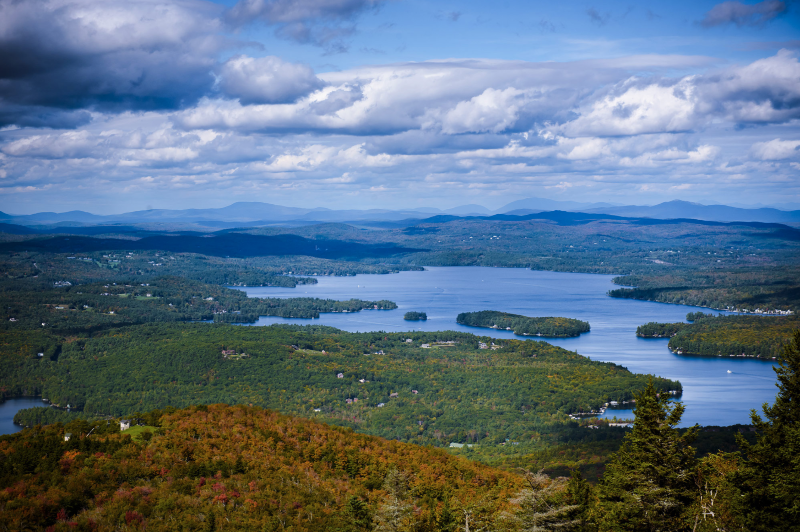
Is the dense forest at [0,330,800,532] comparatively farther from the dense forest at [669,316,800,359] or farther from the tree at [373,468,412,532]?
the dense forest at [669,316,800,359]

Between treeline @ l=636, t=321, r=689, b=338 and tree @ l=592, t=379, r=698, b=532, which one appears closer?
tree @ l=592, t=379, r=698, b=532

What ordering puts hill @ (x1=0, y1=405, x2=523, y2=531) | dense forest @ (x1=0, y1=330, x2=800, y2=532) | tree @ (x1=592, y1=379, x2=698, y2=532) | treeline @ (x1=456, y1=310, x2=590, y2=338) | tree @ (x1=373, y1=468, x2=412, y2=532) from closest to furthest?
tree @ (x1=373, y1=468, x2=412, y2=532)
dense forest @ (x1=0, y1=330, x2=800, y2=532)
tree @ (x1=592, y1=379, x2=698, y2=532)
hill @ (x1=0, y1=405, x2=523, y2=531)
treeline @ (x1=456, y1=310, x2=590, y2=338)

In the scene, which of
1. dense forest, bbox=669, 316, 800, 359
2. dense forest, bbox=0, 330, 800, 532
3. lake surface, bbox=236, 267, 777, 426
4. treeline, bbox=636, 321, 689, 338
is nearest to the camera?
dense forest, bbox=0, 330, 800, 532

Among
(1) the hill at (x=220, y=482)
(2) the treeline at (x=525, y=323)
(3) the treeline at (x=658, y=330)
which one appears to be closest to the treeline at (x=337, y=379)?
(2) the treeline at (x=525, y=323)

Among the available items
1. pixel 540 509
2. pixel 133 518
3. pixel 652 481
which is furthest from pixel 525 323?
pixel 540 509

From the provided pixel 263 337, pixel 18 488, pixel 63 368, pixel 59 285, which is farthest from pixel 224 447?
pixel 59 285

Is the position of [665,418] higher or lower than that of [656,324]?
higher

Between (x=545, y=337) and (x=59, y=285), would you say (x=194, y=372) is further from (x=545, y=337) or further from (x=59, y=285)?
(x=59, y=285)

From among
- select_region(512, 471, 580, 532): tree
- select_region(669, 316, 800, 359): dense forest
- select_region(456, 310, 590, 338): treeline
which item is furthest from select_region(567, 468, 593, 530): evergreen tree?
select_region(456, 310, 590, 338): treeline
